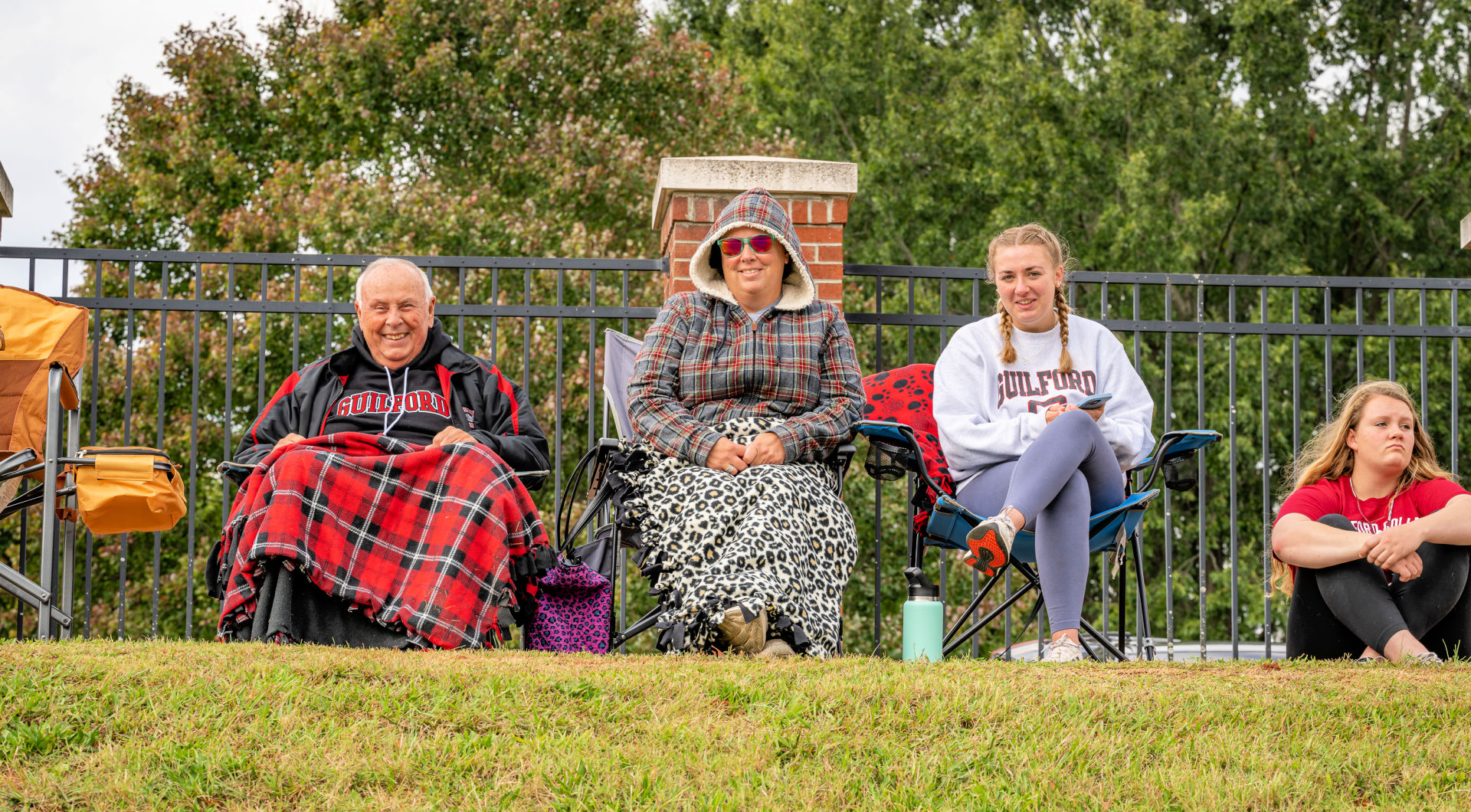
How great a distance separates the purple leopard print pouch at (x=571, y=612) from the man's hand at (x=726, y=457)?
0.43 meters

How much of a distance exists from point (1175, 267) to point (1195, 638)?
3359mm

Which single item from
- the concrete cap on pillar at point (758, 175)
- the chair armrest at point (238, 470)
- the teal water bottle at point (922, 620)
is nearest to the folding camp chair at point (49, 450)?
the chair armrest at point (238, 470)

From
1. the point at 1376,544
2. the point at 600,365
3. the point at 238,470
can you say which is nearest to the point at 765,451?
the point at 238,470

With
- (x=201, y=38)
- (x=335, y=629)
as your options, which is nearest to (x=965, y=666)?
(x=335, y=629)

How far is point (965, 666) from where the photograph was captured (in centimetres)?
284

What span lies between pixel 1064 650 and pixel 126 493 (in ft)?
8.33

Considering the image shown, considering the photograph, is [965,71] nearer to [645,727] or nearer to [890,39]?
[890,39]

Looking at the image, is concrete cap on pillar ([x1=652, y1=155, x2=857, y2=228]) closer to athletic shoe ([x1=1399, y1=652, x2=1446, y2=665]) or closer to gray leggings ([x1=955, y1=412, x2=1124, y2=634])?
gray leggings ([x1=955, y1=412, x2=1124, y2=634])

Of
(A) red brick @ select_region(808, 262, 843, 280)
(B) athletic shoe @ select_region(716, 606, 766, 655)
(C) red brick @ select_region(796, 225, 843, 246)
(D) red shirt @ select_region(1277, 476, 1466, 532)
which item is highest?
(C) red brick @ select_region(796, 225, 843, 246)

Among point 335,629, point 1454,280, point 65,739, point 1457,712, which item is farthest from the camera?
point 1454,280

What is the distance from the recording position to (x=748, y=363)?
3830mm

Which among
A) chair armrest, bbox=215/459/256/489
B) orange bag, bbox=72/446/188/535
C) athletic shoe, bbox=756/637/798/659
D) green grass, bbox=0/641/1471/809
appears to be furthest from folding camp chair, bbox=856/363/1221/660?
orange bag, bbox=72/446/188/535

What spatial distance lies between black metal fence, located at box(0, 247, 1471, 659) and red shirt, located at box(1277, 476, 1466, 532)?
35.1 inches

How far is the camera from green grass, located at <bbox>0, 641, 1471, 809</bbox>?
2.06 metres
